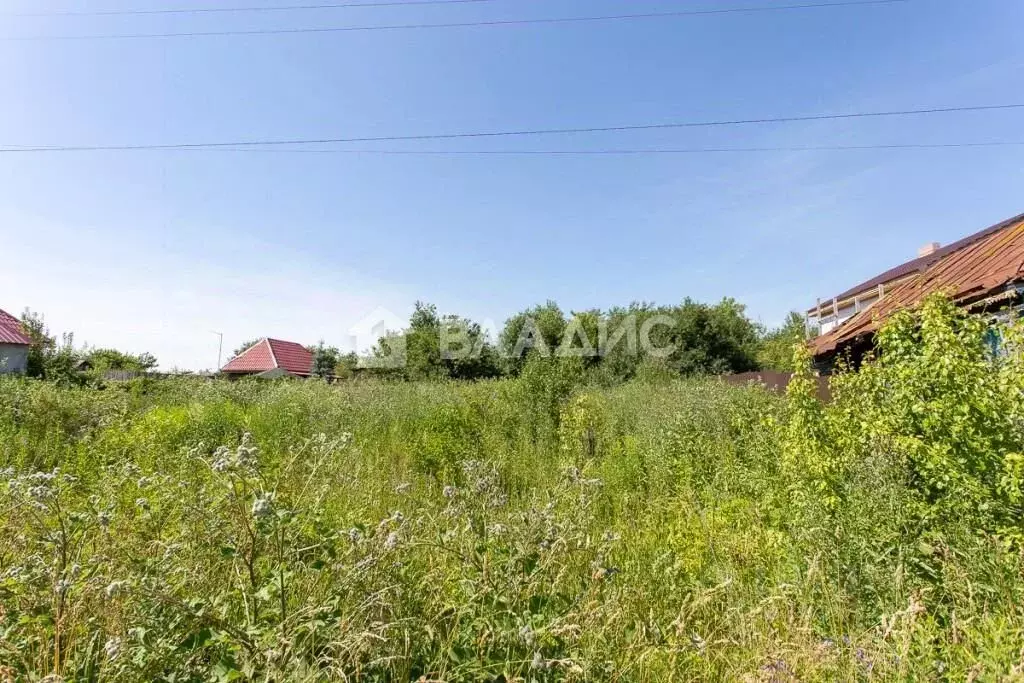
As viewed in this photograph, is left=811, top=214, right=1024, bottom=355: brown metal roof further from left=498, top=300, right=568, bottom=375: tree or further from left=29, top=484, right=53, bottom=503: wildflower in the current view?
left=498, top=300, right=568, bottom=375: tree

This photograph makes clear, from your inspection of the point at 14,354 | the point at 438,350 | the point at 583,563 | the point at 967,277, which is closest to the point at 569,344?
the point at 438,350

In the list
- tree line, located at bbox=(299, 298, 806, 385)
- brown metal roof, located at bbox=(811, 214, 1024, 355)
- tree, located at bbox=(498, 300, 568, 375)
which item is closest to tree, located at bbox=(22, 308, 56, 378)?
tree line, located at bbox=(299, 298, 806, 385)

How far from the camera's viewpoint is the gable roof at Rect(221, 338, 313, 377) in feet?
79.5

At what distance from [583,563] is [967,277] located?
207 inches

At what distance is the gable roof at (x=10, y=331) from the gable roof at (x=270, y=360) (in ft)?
27.6

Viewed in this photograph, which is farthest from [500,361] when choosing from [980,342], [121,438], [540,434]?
[980,342]

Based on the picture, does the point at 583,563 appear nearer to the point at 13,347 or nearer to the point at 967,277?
the point at 967,277

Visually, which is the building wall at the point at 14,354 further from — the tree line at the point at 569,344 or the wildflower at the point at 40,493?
the wildflower at the point at 40,493

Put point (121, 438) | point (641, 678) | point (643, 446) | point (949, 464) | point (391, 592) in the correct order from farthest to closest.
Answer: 1. point (643, 446)
2. point (121, 438)
3. point (949, 464)
4. point (641, 678)
5. point (391, 592)

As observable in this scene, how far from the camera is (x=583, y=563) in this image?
6.52 feet

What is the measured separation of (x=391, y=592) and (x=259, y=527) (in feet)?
1.64

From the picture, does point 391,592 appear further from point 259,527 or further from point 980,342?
point 980,342

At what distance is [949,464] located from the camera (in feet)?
6.57

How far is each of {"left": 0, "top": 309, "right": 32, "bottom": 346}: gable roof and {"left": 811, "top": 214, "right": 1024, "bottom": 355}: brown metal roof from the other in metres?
22.0
